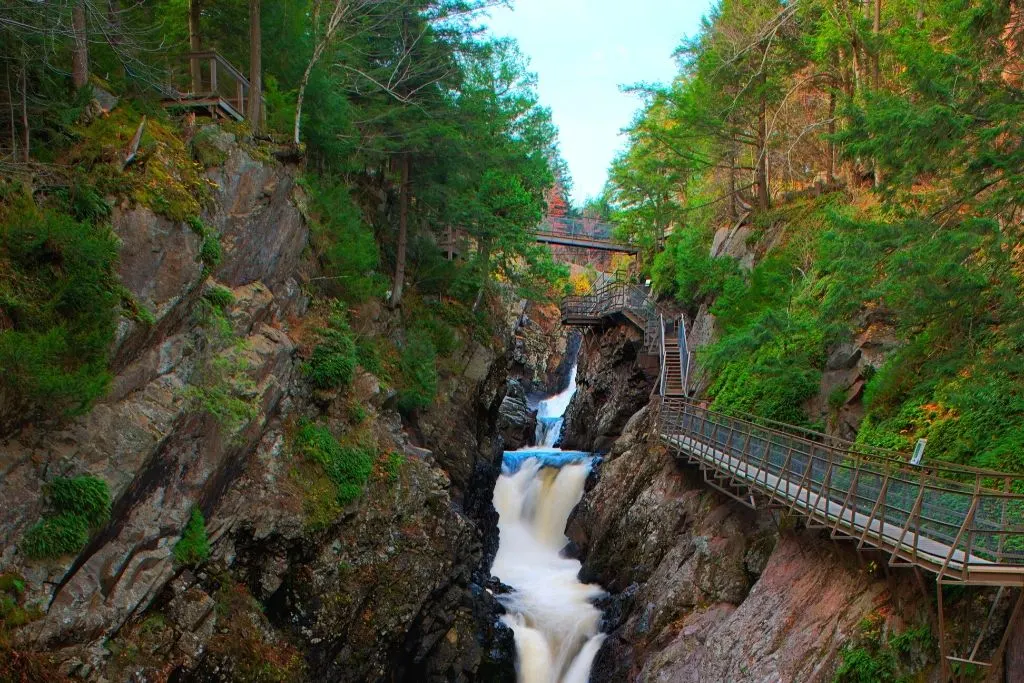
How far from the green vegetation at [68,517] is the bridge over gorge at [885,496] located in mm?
10785

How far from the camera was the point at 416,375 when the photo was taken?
1886cm

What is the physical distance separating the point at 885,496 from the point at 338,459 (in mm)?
9993

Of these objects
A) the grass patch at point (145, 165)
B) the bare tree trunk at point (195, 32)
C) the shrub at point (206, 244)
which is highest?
the bare tree trunk at point (195, 32)

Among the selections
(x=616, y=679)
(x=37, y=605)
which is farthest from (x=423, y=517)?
(x=37, y=605)

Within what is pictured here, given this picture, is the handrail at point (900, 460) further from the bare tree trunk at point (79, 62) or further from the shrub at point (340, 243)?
the bare tree trunk at point (79, 62)

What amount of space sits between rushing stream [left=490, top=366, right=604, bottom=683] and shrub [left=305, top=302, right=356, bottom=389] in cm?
768

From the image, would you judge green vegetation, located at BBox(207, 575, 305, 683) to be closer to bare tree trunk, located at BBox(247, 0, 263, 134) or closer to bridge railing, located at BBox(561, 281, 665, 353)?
bare tree trunk, located at BBox(247, 0, 263, 134)

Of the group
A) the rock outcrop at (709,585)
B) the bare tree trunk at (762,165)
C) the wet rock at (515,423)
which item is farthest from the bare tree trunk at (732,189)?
the wet rock at (515,423)

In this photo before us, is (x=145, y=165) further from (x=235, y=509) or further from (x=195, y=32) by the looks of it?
(x=235, y=509)

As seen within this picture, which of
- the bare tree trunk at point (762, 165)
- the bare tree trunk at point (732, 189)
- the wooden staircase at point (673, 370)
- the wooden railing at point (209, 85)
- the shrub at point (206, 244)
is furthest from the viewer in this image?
the bare tree trunk at point (732, 189)

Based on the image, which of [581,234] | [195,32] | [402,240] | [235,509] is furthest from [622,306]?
[235,509]

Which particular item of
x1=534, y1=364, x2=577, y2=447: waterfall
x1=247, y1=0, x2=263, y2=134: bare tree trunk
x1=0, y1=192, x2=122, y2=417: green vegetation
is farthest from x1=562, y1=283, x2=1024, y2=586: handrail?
x1=534, y1=364, x2=577, y2=447: waterfall

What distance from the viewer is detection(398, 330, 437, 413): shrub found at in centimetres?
1831

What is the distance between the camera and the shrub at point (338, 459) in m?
13.2
